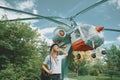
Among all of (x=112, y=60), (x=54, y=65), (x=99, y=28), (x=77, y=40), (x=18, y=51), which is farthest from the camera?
(x=112, y=60)

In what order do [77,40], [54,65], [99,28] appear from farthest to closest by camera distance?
[77,40] → [99,28] → [54,65]

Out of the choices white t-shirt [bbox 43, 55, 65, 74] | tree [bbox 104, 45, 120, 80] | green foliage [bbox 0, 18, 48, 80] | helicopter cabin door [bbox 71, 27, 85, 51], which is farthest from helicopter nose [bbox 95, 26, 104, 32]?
tree [bbox 104, 45, 120, 80]

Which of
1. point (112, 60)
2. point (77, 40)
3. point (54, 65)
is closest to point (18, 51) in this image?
point (77, 40)

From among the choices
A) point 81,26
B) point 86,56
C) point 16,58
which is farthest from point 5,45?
point 86,56

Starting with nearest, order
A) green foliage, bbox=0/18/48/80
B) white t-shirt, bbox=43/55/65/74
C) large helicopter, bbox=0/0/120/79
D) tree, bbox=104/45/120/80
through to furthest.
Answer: white t-shirt, bbox=43/55/65/74 < large helicopter, bbox=0/0/120/79 < green foliage, bbox=0/18/48/80 < tree, bbox=104/45/120/80

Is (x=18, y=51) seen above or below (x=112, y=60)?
below

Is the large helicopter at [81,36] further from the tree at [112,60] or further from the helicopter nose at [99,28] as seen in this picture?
the tree at [112,60]

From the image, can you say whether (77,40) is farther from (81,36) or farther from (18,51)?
(18,51)

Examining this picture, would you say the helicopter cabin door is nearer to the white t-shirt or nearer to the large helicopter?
the large helicopter

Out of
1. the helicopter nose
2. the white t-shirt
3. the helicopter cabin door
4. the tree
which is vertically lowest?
the white t-shirt

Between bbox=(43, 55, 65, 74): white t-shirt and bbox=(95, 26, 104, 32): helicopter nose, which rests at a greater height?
bbox=(95, 26, 104, 32): helicopter nose

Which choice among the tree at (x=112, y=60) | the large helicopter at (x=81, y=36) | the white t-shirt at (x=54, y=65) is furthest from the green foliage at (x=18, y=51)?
the tree at (x=112, y=60)

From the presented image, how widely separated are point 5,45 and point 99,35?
10072 millimetres

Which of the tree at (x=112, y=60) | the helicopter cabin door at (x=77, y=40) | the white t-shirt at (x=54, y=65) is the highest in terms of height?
the tree at (x=112, y=60)
